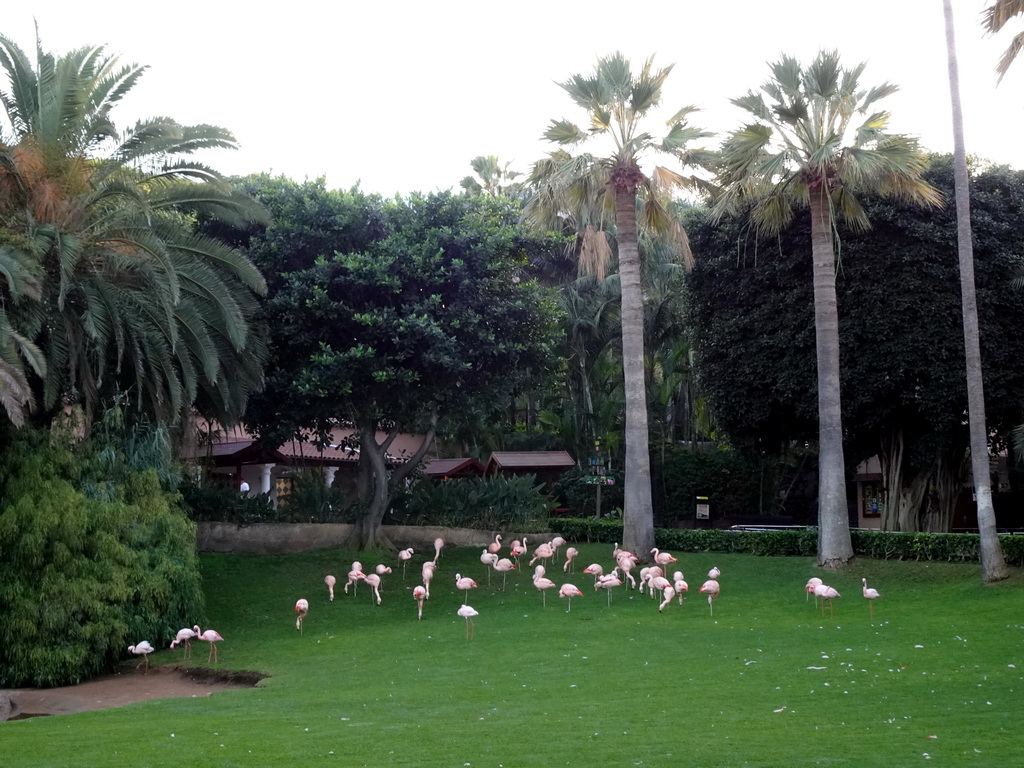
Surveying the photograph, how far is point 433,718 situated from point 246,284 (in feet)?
48.0

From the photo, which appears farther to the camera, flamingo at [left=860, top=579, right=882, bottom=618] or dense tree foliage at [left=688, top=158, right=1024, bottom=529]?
dense tree foliage at [left=688, top=158, right=1024, bottom=529]

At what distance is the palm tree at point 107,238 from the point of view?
62.7 feet

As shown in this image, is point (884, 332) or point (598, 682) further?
point (884, 332)

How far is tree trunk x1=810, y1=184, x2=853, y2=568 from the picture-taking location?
81.7ft

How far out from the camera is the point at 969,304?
22.3 metres

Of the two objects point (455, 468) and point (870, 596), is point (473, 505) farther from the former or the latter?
point (870, 596)

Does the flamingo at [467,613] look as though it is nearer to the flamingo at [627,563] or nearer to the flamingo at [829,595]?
the flamingo at [627,563]

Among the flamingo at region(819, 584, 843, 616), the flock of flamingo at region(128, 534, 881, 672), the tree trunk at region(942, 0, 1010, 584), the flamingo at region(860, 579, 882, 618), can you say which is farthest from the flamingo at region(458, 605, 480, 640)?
the tree trunk at region(942, 0, 1010, 584)

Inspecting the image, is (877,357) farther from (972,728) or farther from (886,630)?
(972,728)

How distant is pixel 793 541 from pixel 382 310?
12906 mm

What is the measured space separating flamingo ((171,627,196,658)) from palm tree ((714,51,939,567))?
15.2m

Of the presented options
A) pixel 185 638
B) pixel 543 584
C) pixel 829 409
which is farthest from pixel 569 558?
pixel 185 638

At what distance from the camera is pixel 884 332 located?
87.0 feet

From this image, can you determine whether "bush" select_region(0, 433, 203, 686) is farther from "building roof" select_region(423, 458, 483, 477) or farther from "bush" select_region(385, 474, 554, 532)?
"building roof" select_region(423, 458, 483, 477)
